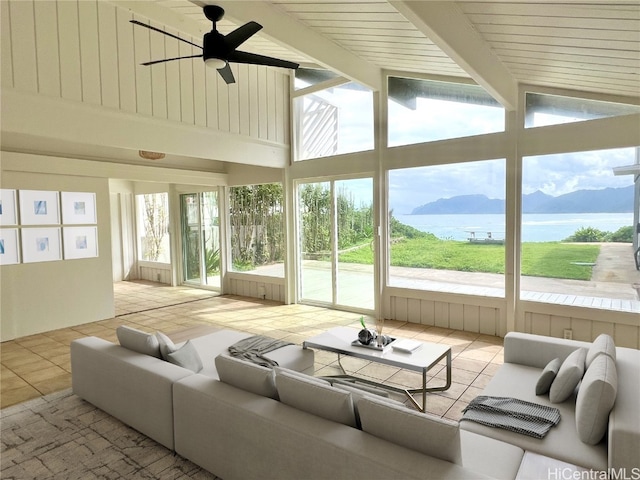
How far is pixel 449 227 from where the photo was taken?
5.29 meters

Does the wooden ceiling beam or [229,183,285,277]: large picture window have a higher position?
the wooden ceiling beam

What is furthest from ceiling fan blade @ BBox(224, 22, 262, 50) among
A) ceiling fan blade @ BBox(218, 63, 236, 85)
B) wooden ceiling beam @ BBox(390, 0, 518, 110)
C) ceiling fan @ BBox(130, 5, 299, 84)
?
wooden ceiling beam @ BBox(390, 0, 518, 110)

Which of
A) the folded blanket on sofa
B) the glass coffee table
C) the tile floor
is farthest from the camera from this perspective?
the tile floor

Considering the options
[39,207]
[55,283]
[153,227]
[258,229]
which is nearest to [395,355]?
[258,229]

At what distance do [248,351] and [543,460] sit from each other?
2.21 metres

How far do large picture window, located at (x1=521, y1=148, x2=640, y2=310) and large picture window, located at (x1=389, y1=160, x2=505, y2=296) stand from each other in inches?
13.7

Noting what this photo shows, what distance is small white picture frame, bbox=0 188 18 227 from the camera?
4995 millimetres

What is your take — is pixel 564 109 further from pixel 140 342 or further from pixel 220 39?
pixel 140 342

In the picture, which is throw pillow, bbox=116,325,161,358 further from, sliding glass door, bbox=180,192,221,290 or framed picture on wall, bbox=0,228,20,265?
sliding glass door, bbox=180,192,221,290

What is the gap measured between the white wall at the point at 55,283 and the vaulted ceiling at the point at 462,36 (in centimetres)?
270

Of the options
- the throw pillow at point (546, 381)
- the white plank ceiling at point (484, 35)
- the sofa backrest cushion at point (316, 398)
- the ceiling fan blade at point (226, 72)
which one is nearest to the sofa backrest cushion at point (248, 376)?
the sofa backrest cushion at point (316, 398)

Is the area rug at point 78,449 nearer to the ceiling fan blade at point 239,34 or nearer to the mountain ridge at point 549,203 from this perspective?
the ceiling fan blade at point 239,34

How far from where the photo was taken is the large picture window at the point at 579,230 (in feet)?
13.5

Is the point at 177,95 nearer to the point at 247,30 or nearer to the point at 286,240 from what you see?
the point at 247,30
